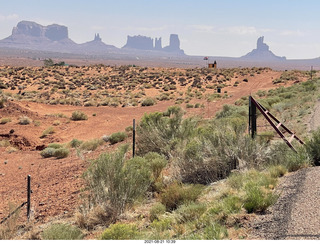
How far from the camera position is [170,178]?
10438 millimetres

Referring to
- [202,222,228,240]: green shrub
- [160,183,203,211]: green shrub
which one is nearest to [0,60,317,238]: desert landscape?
[160,183,203,211]: green shrub

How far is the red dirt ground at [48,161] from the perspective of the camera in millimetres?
10359

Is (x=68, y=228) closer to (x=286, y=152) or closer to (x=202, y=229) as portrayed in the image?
(x=202, y=229)

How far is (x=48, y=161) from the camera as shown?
16.2 m

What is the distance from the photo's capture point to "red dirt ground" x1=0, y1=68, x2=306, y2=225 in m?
10.4

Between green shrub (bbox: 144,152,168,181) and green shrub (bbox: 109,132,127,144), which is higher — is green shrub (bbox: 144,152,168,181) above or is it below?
above

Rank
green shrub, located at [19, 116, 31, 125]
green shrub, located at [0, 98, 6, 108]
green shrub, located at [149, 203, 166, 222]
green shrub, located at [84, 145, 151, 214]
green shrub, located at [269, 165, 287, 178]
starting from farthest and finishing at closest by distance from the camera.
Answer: green shrub, located at [0, 98, 6, 108]
green shrub, located at [19, 116, 31, 125]
green shrub, located at [269, 165, 287, 178]
green shrub, located at [84, 145, 151, 214]
green shrub, located at [149, 203, 166, 222]

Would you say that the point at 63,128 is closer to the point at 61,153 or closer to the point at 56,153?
the point at 56,153

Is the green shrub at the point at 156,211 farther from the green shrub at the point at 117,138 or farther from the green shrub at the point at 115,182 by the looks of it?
the green shrub at the point at 117,138

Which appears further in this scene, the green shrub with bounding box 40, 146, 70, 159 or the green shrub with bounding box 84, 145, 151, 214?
the green shrub with bounding box 40, 146, 70, 159

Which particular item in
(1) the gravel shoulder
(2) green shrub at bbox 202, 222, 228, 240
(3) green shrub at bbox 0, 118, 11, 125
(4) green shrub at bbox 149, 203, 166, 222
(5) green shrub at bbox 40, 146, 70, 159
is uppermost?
(1) the gravel shoulder

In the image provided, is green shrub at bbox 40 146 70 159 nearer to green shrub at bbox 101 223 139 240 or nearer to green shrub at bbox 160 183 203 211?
green shrub at bbox 160 183 203 211

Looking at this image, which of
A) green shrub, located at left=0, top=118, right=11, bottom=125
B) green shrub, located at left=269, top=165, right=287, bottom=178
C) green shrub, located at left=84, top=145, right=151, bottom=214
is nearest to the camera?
green shrub, located at left=84, top=145, right=151, bottom=214

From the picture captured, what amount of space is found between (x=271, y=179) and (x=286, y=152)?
6.73ft
